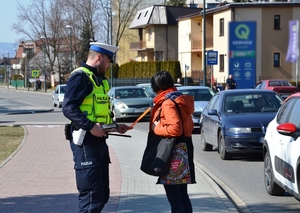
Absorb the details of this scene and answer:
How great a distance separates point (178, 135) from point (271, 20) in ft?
19.0

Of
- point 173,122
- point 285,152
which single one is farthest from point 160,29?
point 173,122

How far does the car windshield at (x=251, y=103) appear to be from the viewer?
1479 centimetres

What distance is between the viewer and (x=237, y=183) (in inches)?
442

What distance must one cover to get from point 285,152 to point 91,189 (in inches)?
136

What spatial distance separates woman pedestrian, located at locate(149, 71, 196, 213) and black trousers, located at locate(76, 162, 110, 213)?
80 cm

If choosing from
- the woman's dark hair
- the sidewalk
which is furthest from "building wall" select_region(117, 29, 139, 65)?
the woman's dark hair

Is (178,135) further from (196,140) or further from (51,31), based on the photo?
(51,31)

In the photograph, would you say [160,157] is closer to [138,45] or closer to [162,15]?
[162,15]

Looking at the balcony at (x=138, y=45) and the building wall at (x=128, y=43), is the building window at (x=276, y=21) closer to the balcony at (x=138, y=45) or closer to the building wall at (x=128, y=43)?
the balcony at (x=138, y=45)

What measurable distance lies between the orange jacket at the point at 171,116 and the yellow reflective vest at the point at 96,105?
65 centimetres

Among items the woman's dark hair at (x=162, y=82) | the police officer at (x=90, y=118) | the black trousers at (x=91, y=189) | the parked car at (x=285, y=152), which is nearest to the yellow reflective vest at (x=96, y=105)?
the police officer at (x=90, y=118)

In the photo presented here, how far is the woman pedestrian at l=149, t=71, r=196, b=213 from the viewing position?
6496mm

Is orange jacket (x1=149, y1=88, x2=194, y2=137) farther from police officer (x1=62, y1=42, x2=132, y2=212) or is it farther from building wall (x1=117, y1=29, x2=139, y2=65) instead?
building wall (x1=117, y1=29, x2=139, y2=65)

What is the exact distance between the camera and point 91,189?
6008 millimetres
